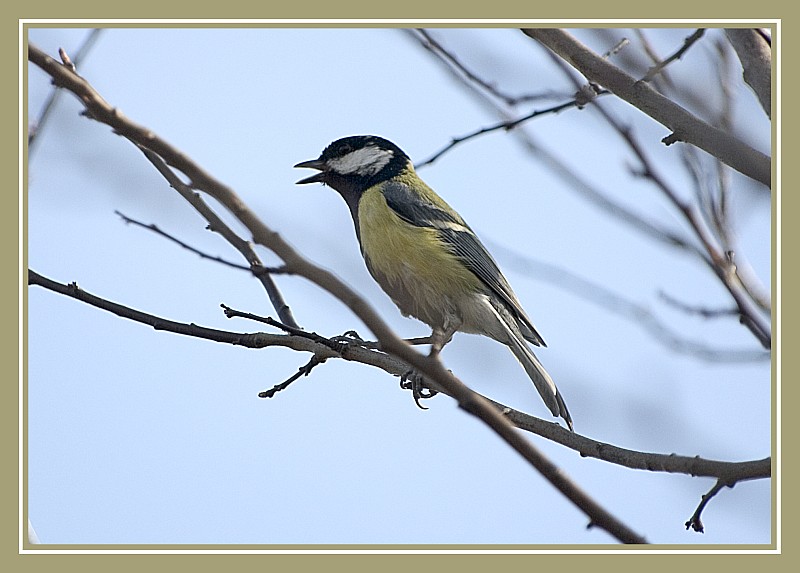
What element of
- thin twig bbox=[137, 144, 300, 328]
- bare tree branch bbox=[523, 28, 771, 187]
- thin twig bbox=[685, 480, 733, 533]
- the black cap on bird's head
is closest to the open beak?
the black cap on bird's head

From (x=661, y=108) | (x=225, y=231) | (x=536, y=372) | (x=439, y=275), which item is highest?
(x=661, y=108)

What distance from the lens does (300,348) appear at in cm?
221

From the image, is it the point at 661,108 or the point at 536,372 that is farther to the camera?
the point at 536,372

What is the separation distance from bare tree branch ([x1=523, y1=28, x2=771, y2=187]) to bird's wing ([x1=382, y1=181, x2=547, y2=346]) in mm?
893

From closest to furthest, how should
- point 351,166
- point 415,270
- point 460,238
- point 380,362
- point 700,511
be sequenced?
point 700,511, point 380,362, point 415,270, point 460,238, point 351,166

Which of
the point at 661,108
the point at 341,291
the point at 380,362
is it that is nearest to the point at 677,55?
the point at 661,108

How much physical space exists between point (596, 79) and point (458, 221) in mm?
1083

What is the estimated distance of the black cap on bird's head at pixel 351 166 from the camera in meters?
3.13

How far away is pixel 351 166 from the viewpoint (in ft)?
10.4

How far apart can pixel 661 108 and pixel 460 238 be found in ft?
3.49

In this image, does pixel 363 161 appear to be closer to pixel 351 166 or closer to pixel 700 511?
pixel 351 166

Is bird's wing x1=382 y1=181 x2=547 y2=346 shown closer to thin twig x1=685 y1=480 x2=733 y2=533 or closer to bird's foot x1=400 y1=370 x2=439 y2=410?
bird's foot x1=400 y1=370 x2=439 y2=410

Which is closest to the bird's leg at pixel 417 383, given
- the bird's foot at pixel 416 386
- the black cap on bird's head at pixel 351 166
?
the bird's foot at pixel 416 386
